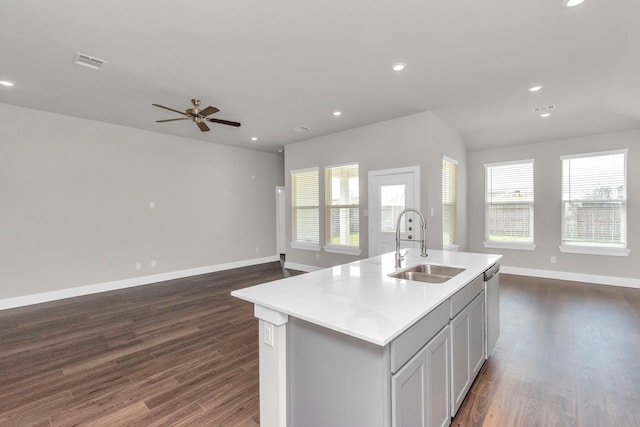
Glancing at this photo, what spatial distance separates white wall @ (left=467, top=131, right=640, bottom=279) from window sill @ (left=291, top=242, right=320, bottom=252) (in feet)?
11.1

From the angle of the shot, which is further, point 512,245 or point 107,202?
point 512,245

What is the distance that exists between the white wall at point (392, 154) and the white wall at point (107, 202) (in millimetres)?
1884

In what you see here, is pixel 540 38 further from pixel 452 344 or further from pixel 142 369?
pixel 142 369

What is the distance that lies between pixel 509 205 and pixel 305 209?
14.0 feet

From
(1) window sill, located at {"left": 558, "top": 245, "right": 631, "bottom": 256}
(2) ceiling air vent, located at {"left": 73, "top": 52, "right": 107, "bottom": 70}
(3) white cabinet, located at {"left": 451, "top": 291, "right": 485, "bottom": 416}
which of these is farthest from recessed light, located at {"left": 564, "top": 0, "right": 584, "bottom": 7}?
(1) window sill, located at {"left": 558, "top": 245, "right": 631, "bottom": 256}

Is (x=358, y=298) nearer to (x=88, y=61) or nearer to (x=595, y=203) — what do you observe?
(x=88, y=61)

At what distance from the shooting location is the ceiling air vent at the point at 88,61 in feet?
9.53

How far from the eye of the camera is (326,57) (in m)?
2.96

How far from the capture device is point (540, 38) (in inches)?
104

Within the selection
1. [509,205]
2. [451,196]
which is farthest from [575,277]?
[451,196]

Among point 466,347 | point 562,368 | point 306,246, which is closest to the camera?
point 466,347

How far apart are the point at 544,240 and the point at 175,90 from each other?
6.77 metres

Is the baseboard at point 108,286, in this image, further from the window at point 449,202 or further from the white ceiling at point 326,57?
the window at point 449,202

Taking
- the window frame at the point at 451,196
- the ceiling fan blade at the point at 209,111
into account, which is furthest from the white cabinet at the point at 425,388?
the window frame at the point at 451,196
